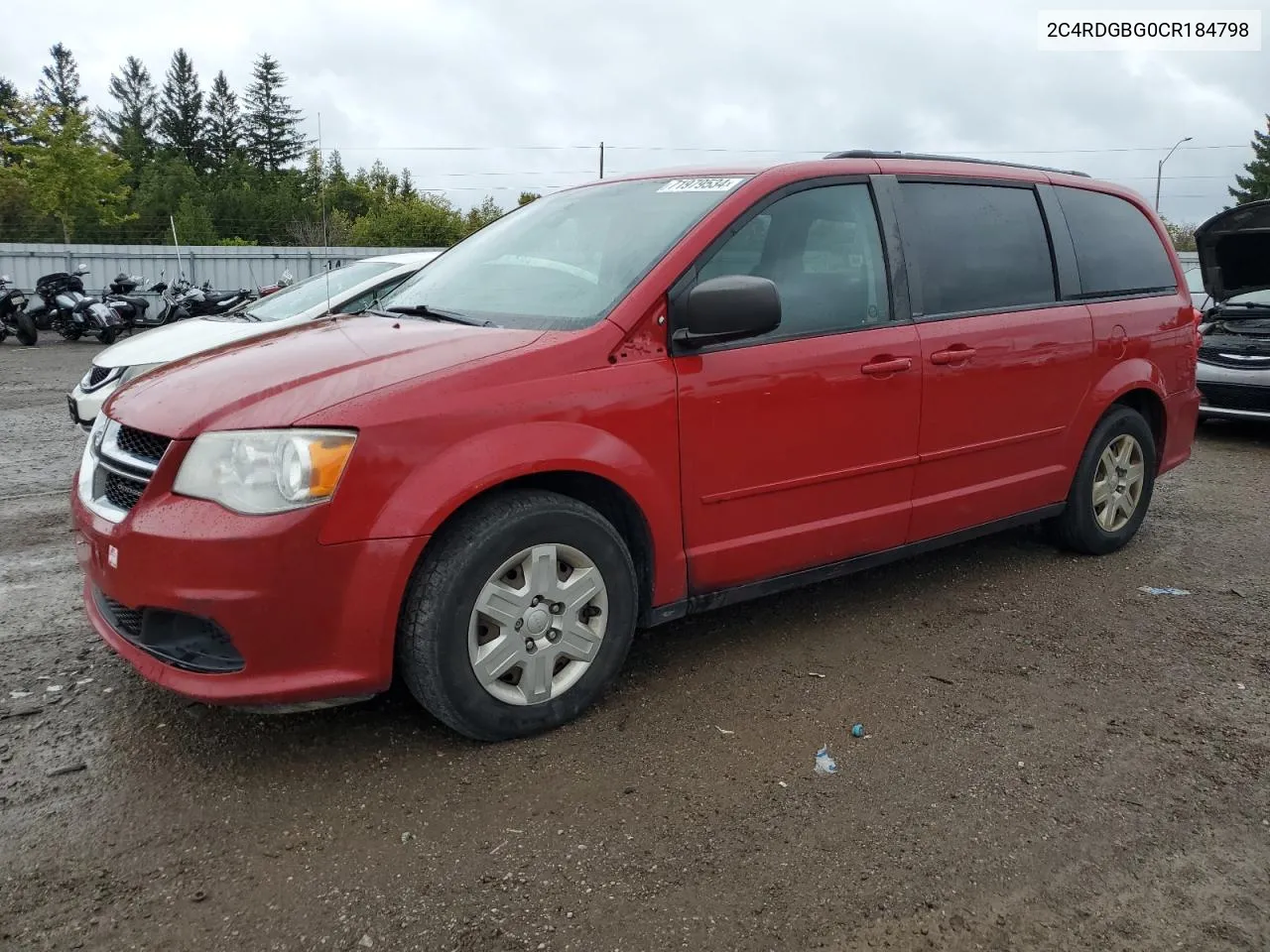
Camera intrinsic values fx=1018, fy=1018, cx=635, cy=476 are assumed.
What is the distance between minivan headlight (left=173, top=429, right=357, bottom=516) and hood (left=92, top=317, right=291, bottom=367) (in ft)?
15.3

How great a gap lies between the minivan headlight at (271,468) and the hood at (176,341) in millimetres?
4653

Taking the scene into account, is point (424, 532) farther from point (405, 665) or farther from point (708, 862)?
point (708, 862)

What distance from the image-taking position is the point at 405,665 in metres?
2.88

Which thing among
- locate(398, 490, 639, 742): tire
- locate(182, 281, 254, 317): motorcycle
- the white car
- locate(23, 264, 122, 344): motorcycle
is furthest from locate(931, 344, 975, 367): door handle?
locate(23, 264, 122, 344): motorcycle

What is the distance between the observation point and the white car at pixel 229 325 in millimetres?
7242

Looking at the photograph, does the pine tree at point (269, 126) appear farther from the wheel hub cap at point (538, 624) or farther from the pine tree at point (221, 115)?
the wheel hub cap at point (538, 624)

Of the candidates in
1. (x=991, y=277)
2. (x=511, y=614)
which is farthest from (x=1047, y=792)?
(x=991, y=277)

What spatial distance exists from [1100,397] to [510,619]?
314 centimetres

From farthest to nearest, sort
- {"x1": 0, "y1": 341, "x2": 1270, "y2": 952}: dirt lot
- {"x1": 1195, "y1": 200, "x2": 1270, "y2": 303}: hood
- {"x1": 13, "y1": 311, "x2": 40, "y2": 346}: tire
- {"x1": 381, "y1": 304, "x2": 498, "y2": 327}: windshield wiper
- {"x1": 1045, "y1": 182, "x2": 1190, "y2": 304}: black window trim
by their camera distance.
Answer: {"x1": 13, "y1": 311, "x2": 40, "y2": 346}: tire
{"x1": 1195, "y1": 200, "x2": 1270, "y2": 303}: hood
{"x1": 1045, "y1": 182, "x2": 1190, "y2": 304}: black window trim
{"x1": 381, "y1": 304, "x2": 498, "y2": 327}: windshield wiper
{"x1": 0, "y1": 341, "x2": 1270, "y2": 952}: dirt lot

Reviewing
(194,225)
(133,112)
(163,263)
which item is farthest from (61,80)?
(163,263)

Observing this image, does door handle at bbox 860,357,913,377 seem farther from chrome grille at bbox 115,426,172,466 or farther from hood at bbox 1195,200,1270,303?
hood at bbox 1195,200,1270,303

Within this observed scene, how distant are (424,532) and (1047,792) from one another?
186 centimetres

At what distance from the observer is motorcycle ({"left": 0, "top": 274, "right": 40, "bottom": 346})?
16.8 m

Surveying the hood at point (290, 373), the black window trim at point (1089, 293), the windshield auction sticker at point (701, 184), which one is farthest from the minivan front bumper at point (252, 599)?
the black window trim at point (1089, 293)
